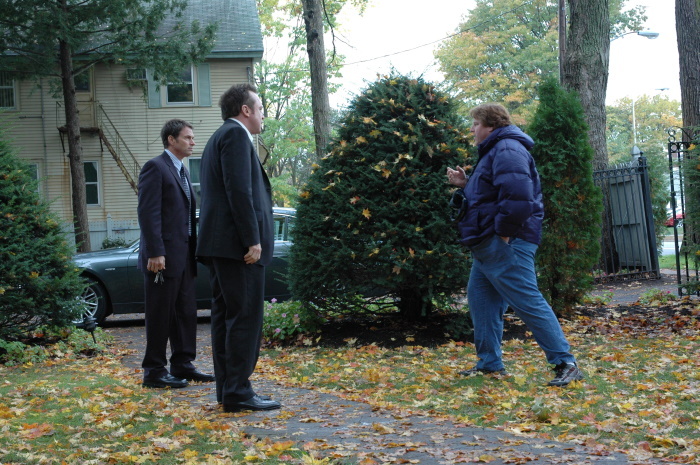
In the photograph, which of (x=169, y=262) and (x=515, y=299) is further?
(x=169, y=262)

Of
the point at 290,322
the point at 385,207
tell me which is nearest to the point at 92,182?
the point at 290,322

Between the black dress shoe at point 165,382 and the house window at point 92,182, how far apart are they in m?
22.0

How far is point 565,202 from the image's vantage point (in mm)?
9211

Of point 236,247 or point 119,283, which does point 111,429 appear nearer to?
point 236,247

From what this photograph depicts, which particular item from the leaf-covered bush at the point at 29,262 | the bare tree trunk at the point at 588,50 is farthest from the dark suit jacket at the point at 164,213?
the bare tree trunk at the point at 588,50

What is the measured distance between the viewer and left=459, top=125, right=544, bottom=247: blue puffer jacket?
5770mm

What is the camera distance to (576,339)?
807cm

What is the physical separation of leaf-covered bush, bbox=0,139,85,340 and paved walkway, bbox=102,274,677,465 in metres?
3.43

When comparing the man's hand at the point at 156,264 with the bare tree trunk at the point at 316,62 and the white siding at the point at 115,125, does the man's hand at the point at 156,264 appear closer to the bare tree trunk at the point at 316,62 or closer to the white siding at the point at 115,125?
the bare tree trunk at the point at 316,62

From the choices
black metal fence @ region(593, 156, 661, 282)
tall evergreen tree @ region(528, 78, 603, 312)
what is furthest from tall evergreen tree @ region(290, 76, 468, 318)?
black metal fence @ region(593, 156, 661, 282)

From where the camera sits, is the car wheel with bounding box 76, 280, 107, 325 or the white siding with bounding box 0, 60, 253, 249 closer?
the car wheel with bounding box 76, 280, 107, 325

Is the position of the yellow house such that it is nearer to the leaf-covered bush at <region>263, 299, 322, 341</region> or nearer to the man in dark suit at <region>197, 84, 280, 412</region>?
the leaf-covered bush at <region>263, 299, 322, 341</region>

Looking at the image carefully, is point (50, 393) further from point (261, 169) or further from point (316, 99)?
point (316, 99)

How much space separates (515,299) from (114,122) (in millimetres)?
23612
